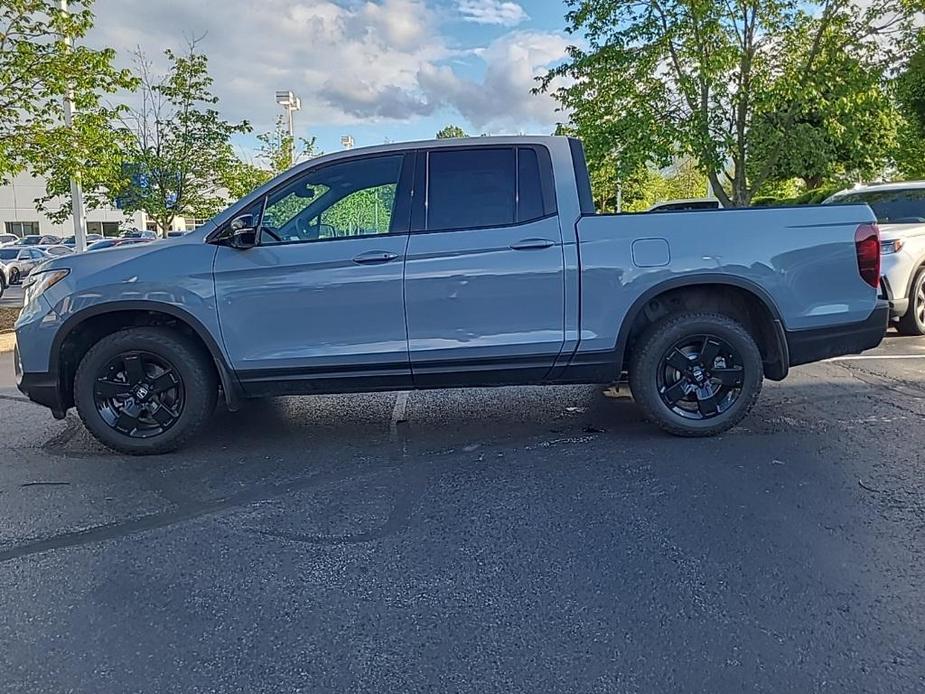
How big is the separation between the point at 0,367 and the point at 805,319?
28.0 feet

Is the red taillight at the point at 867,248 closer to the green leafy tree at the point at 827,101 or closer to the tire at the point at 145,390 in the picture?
the tire at the point at 145,390

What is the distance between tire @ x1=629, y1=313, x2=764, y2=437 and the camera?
4.91 metres

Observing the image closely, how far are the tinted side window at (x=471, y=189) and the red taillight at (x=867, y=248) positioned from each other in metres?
2.30

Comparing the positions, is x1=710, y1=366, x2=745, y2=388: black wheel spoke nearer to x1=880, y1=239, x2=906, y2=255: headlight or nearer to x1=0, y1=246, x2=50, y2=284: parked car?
x1=880, y1=239, x2=906, y2=255: headlight

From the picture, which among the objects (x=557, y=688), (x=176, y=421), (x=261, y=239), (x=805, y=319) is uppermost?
(x=261, y=239)

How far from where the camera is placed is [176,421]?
4.87 m

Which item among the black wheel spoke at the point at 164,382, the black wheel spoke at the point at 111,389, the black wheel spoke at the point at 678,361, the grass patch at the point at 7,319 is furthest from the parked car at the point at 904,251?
the grass patch at the point at 7,319

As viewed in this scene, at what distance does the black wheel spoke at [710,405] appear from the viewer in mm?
5035

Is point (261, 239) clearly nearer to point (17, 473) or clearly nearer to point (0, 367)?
point (17, 473)

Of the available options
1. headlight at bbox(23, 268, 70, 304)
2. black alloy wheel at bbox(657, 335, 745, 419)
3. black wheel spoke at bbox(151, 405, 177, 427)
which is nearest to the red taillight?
black alloy wheel at bbox(657, 335, 745, 419)

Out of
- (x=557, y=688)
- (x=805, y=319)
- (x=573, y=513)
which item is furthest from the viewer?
(x=805, y=319)

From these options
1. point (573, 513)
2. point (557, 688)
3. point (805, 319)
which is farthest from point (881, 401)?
point (557, 688)

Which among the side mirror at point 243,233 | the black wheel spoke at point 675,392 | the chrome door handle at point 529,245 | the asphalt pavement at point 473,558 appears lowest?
the asphalt pavement at point 473,558

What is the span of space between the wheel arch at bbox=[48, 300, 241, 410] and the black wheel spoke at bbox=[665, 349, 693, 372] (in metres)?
2.90
